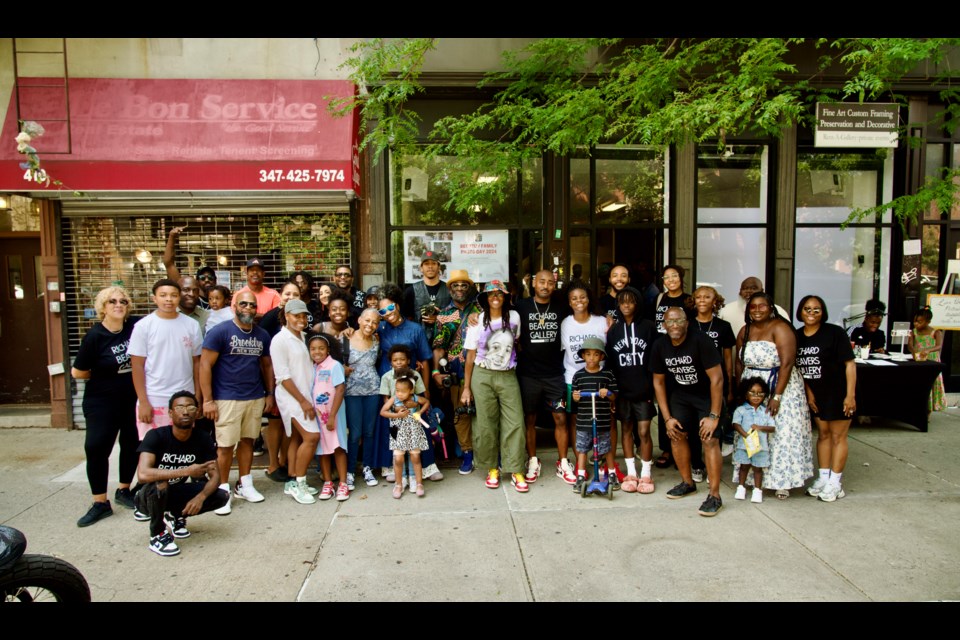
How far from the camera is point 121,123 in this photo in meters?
7.75

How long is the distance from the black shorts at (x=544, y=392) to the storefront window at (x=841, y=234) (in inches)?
220

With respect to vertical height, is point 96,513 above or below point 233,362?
below

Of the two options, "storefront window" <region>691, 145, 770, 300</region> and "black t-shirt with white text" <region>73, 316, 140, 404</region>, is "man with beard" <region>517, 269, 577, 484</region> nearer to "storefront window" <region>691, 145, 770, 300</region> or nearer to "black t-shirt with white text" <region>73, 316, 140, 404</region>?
"black t-shirt with white text" <region>73, 316, 140, 404</region>

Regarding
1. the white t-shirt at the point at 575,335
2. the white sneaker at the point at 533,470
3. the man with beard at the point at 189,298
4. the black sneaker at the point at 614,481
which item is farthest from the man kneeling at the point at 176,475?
the black sneaker at the point at 614,481

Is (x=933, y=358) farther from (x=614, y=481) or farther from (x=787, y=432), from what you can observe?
(x=614, y=481)

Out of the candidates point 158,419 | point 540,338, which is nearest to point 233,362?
point 158,419

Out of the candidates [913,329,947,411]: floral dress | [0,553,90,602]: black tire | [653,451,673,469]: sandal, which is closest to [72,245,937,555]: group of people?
[653,451,673,469]: sandal

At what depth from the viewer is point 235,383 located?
208 inches

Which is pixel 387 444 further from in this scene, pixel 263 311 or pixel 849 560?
pixel 849 560

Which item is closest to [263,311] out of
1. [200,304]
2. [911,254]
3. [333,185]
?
[200,304]

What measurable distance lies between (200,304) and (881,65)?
7.39 meters

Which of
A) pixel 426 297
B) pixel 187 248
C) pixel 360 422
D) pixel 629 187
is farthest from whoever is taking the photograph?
pixel 629 187

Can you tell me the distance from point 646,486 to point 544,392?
1.24 meters

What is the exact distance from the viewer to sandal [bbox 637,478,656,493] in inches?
215
